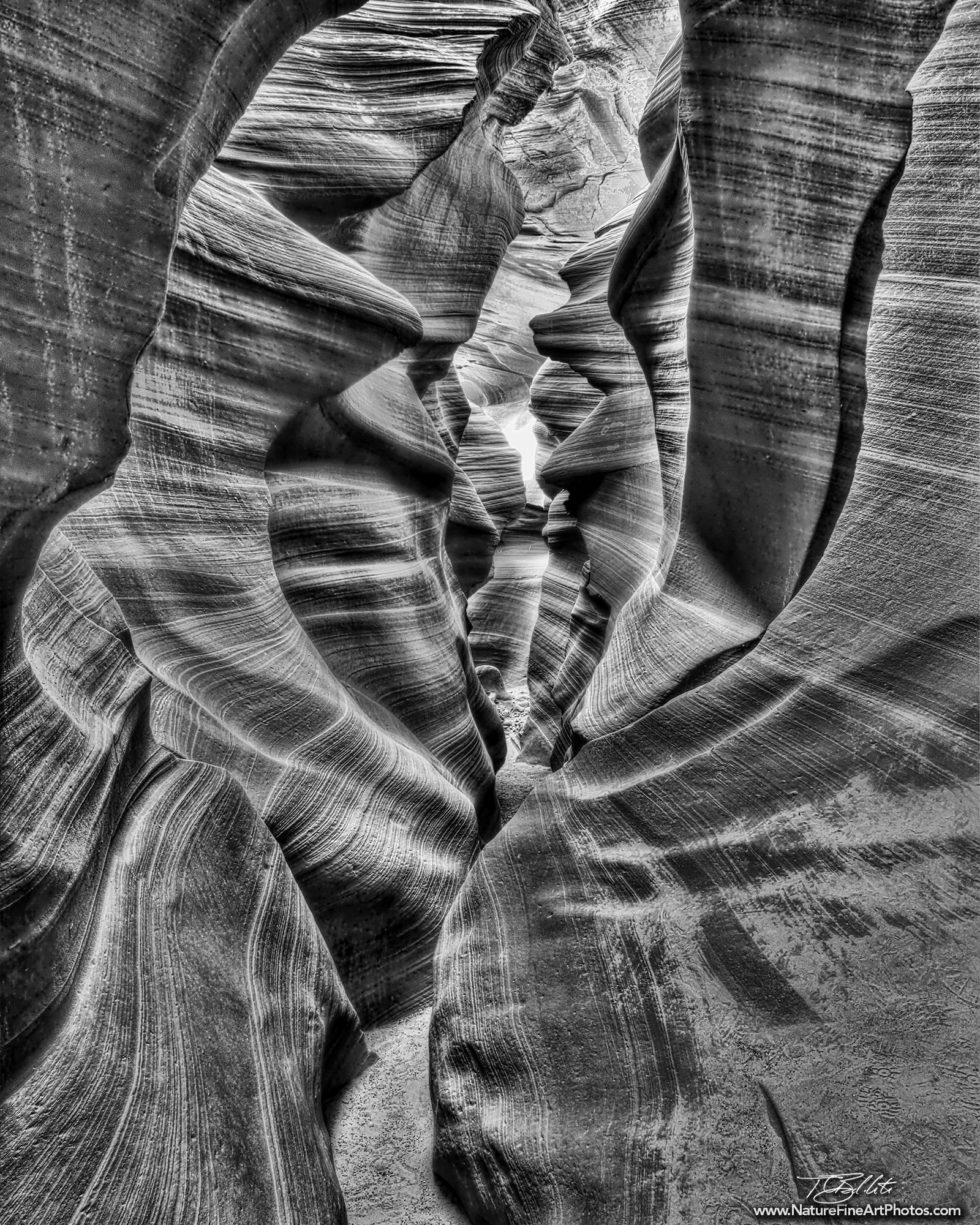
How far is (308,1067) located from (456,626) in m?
2.53

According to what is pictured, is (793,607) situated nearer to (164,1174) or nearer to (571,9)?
(164,1174)

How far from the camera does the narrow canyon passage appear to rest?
1.52m

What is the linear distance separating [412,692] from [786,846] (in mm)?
2144

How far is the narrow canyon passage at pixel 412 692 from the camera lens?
4.99ft

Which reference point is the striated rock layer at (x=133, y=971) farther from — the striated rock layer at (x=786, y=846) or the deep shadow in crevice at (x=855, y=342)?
the deep shadow in crevice at (x=855, y=342)

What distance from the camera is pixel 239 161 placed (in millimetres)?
3496

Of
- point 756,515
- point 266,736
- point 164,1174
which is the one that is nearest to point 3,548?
point 164,1174

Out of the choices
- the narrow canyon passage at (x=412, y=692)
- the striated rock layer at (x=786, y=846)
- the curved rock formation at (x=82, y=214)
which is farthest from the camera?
the striated rock layer at (x=786, y=846)

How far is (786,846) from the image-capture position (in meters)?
1.94
